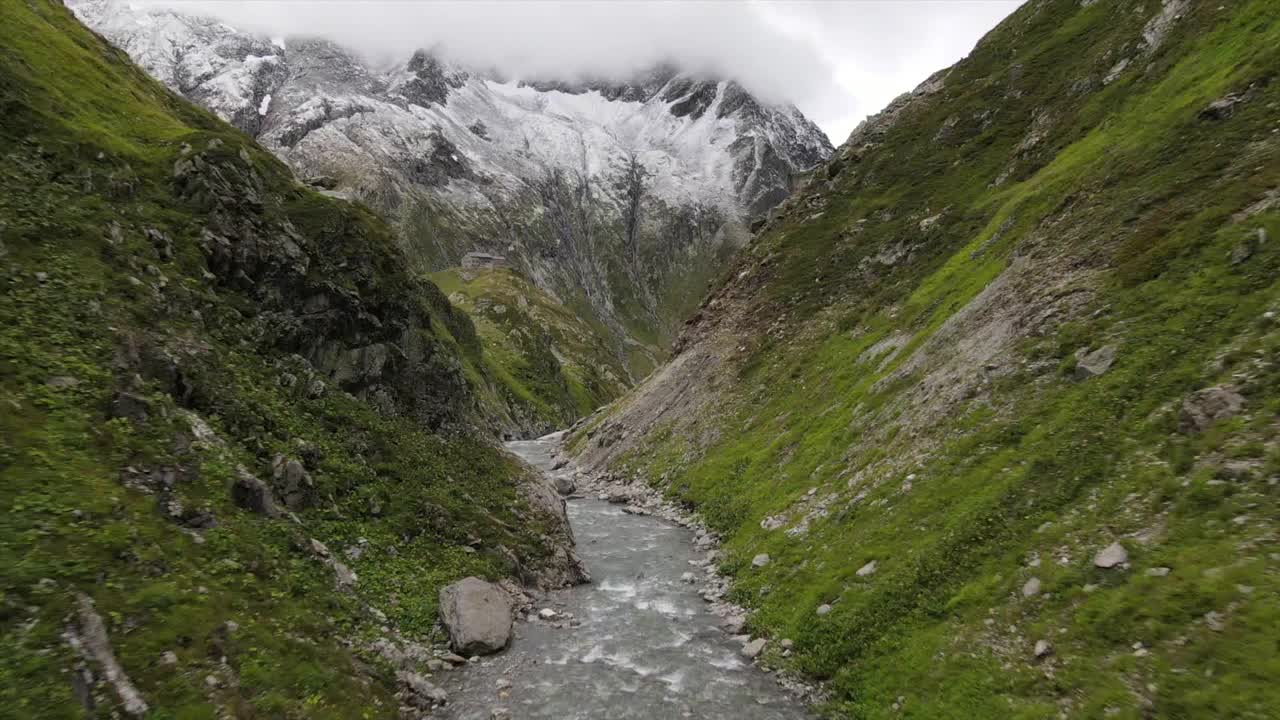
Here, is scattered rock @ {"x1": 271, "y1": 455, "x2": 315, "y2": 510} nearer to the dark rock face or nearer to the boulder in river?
the boulder in river

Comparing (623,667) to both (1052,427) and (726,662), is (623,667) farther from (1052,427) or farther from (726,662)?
(1052,427)

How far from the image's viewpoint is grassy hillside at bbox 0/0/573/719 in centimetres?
1548

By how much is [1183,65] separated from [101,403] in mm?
65503

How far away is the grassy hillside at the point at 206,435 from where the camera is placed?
1548cm

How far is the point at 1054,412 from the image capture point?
2564 cm

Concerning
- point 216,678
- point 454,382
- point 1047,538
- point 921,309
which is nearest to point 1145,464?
point 1047,538

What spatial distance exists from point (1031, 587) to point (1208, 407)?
763 cm

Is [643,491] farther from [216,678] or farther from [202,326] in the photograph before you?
[216,678]

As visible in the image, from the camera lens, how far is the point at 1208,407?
1905 cm

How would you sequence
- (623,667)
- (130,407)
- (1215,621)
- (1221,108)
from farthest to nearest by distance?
1. (1221,108)
2. (623,667)
3. (130,407)
4. (1215,621)

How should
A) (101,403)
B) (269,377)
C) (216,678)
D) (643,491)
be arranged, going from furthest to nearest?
(643,491) < (269,377) < (101,403) < (216,678)

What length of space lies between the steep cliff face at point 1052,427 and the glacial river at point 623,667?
102 inches

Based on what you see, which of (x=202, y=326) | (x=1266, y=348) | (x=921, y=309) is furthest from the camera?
(x=921, y=309)

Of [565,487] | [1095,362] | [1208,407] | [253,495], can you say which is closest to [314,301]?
[253,495]
